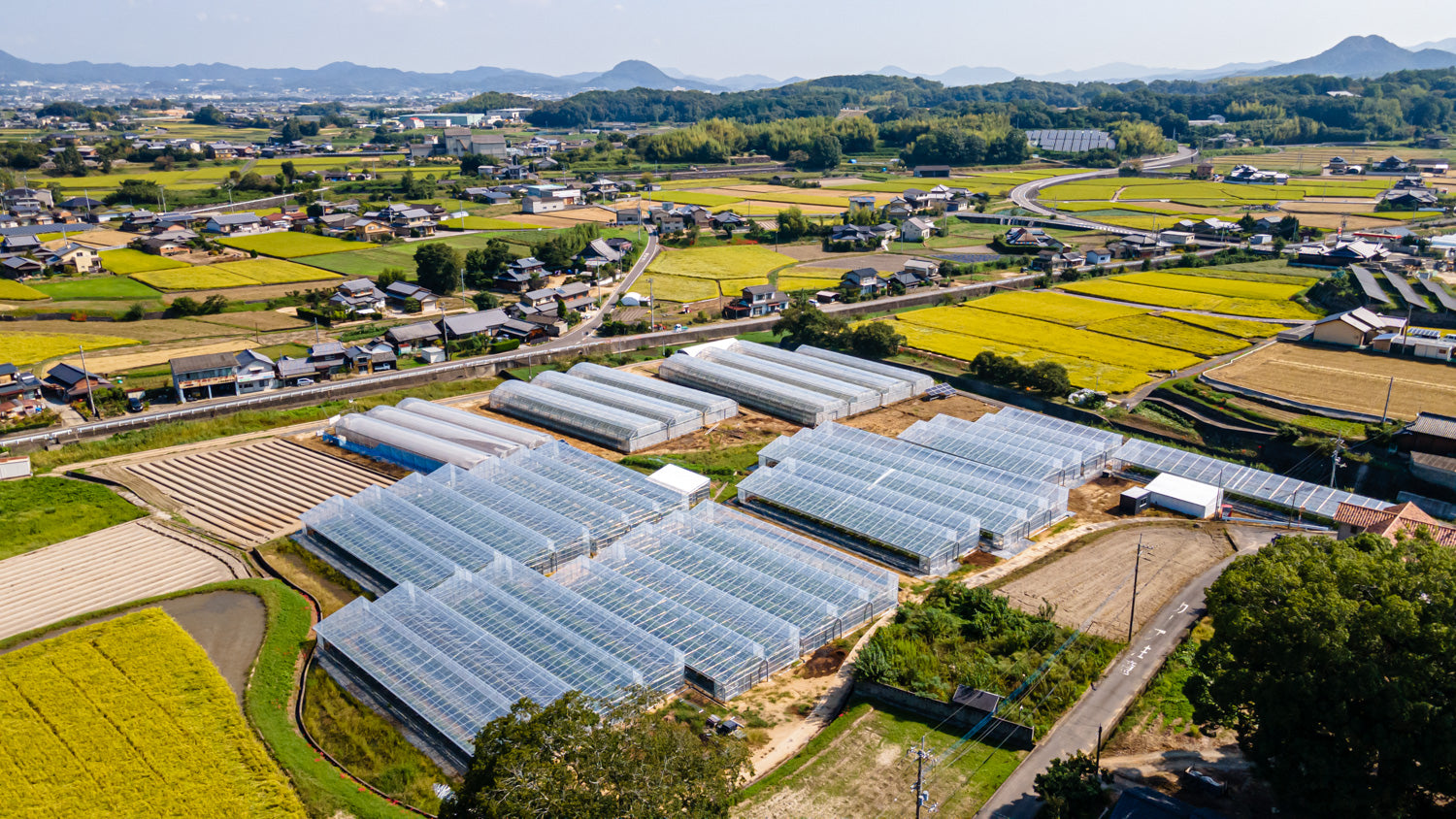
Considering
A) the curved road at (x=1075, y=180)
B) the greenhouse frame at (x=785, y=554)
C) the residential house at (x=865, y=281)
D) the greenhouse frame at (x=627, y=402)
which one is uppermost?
the curved road at (x=1075, y=180)

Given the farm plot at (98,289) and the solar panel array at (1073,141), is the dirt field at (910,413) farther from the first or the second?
the solar panel array at (1073,141)

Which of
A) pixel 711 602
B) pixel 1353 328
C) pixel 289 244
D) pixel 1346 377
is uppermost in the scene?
pixel 289 244

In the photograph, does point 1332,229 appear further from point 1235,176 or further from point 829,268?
point 829,268

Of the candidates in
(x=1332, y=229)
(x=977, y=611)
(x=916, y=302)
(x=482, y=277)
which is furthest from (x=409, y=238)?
(x=1332, y=229)

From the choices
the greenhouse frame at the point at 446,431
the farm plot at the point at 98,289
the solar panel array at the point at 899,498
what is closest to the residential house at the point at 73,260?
the farm plot at the point at 98,289

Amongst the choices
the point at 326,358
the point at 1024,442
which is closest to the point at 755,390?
the point at 1024,442

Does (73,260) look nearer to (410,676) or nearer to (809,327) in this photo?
(809,327)

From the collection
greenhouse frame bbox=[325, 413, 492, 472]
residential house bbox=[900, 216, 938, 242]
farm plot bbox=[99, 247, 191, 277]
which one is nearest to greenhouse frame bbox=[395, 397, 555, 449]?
greenhouse frame bbox=[325, 413, 492, 472]
